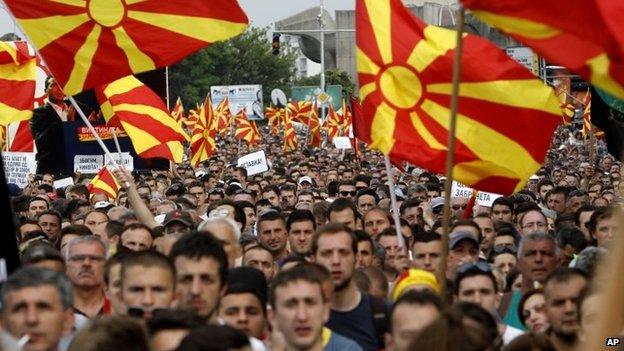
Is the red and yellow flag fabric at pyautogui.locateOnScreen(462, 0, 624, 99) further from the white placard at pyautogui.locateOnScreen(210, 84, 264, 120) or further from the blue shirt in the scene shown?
the white placard at pyautogui.locateOnScreen(210, 84, 264, 120)

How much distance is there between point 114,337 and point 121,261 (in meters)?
2.21

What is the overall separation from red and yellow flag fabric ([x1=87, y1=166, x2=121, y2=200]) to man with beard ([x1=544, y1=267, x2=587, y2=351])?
12827mm

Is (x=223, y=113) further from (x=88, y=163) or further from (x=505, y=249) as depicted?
(x=505, y=249)

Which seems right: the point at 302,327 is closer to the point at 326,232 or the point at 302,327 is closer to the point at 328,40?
the point at 326,232

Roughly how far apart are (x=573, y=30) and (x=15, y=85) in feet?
35.3

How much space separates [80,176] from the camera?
78.2 feet

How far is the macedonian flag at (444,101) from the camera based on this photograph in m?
10.5

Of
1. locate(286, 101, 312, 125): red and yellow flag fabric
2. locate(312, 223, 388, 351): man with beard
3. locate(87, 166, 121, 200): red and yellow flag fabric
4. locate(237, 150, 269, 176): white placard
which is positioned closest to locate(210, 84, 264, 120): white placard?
locate(286, 101, 312, 125): red and yellow flag fabric

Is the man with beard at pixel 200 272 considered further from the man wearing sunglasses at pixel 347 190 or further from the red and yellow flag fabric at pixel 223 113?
the red and yellow flag fabric at pixel 223 113

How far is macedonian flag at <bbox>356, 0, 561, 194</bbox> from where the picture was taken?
10.5 meters

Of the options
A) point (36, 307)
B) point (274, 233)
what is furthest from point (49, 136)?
point (36, 307)

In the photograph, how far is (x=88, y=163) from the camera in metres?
20.7

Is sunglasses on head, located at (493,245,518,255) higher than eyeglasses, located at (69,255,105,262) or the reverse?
the reverse

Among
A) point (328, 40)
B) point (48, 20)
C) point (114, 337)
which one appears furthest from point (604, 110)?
point (328, 40)
